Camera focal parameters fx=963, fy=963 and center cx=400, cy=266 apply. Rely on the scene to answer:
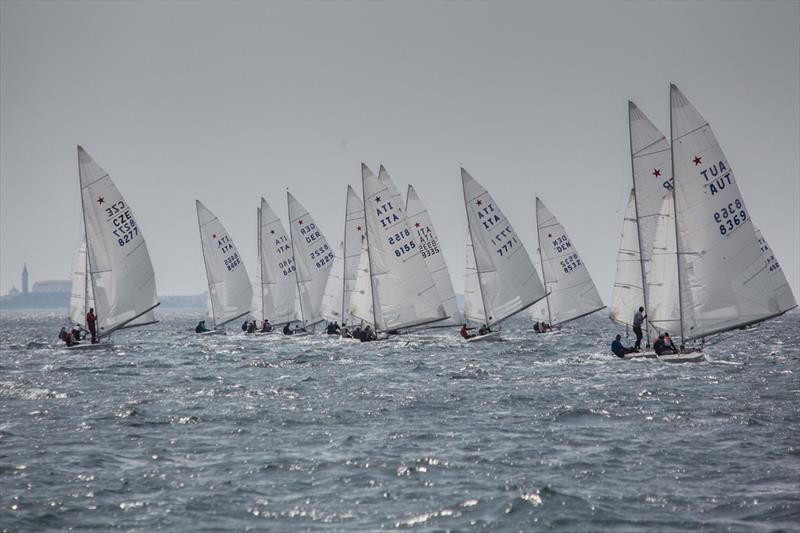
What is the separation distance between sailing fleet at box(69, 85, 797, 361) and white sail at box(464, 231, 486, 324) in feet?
0.27

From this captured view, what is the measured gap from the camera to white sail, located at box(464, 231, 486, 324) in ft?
173

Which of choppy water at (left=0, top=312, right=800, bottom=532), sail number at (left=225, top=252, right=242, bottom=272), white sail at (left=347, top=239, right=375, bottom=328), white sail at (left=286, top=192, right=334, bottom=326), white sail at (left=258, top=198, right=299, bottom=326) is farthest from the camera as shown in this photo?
sail number at (left=225, top=252, right=242, bottom=272)

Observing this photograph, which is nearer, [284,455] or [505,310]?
[284,455]

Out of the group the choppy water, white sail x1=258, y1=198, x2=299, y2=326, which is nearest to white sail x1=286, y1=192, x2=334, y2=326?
white sail x1=258, y1=198, x2=299, y2=326

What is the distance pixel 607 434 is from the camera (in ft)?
64.9

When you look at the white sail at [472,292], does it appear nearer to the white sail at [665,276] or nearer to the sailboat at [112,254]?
the sailboat at [112,254]

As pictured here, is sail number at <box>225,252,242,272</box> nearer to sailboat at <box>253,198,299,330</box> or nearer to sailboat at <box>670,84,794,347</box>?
sailboat at <box>253,198,299,330</box>

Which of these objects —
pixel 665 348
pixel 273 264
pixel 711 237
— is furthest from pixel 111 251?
pixel 711 237

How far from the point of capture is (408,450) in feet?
59.7

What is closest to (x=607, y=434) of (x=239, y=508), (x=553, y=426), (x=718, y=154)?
(x=553, y=426)

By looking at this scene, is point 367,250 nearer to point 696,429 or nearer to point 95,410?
point 95,410

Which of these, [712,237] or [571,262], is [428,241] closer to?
[571,262]

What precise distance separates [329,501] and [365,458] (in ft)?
10.1

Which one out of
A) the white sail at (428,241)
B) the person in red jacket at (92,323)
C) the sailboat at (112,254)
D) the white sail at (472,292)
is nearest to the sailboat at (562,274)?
the white sail at (472,292)
